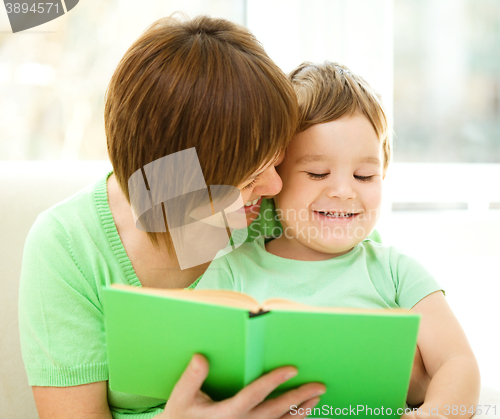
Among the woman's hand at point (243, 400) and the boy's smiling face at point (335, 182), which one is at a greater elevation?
the boy's smiling face at point (335, 182)

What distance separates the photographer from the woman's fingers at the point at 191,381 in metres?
0.68

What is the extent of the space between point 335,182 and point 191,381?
20.2 inches

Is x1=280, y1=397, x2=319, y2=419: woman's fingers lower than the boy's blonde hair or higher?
lower

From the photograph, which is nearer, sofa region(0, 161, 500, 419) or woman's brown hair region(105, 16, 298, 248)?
woman's brown hair region(105, 16, 298, 248)

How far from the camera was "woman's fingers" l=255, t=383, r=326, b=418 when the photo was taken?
0.70 m

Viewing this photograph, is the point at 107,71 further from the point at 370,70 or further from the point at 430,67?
the point at 430,67

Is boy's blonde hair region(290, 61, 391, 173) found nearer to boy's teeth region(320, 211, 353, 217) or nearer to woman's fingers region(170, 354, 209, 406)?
boy's teeth region(320, 211, 353, 217)

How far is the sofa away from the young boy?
0.52 metres

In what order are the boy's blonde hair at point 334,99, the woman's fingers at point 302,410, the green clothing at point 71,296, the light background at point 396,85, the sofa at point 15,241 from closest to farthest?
1. the woman's fingers at point 302,410
2. the green clothing at point 71,296
3. the boy's blonde hair at point 334,99
4. the sofa at point 15,241
5. the light background at point 396,85

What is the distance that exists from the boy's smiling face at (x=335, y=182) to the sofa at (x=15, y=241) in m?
0.66

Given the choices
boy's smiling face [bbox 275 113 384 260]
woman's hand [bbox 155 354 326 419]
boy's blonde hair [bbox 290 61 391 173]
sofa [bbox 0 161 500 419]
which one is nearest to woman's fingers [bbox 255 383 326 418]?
woman's hand [bbox 155 354 326 419]

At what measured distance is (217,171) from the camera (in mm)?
833

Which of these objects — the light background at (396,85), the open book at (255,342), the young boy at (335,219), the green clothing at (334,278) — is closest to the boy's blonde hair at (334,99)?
the young boy at (335,219)

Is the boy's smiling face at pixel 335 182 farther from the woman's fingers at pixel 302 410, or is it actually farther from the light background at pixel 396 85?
the light background at pixel 396 85
